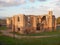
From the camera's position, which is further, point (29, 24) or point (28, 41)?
point (29, 24)

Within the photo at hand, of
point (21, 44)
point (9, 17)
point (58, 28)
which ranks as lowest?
point (21, 44)

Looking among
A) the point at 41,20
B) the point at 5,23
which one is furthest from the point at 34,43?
the point at 41,20

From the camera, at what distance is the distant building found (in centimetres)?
725

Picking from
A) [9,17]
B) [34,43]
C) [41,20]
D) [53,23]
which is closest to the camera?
[34,43]

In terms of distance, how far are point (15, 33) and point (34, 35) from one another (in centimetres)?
75

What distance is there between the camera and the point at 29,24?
7773 mm

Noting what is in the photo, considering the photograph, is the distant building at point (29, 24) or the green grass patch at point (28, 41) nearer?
the green grass patch at point (28, 41)

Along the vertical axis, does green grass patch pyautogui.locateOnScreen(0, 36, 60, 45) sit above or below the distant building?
below

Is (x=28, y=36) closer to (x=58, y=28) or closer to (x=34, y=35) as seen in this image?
(x=34, y=35)

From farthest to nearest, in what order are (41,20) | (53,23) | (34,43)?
(41,20)
(53,23)
(34,43)

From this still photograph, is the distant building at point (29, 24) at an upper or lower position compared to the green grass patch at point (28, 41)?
upper

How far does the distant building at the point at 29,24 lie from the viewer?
725 centimetres

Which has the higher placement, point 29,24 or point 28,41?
point 29,24

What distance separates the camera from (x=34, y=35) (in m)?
7.14
